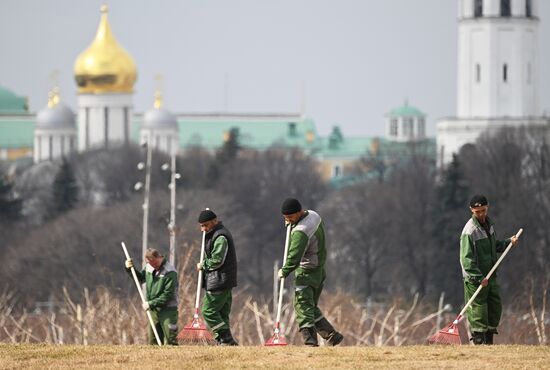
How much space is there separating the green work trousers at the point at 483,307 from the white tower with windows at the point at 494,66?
363ft

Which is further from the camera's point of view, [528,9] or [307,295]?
[528,9]

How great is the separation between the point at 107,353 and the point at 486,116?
11596 centimetres

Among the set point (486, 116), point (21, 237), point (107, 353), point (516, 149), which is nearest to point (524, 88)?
point (486, 116)

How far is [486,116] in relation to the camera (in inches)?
5797

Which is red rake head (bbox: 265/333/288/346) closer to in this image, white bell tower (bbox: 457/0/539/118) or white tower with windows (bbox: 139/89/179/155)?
white bell tower (bbox: 457/0/539/118)

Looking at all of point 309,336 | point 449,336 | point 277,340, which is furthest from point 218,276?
point 449,336

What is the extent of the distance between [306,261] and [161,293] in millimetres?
1766

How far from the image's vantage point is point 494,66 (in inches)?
5827

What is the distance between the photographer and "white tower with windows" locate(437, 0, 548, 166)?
14600 cm

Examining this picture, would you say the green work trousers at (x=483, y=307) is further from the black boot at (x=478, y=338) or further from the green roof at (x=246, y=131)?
the green roof at (x=246, y=131)

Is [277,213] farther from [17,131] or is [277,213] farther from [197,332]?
[197,332]

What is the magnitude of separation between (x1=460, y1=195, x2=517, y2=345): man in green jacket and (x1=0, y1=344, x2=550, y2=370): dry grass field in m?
0.89

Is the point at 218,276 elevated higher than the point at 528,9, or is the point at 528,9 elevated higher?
the point at 528,9

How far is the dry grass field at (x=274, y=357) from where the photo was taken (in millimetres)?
30750
